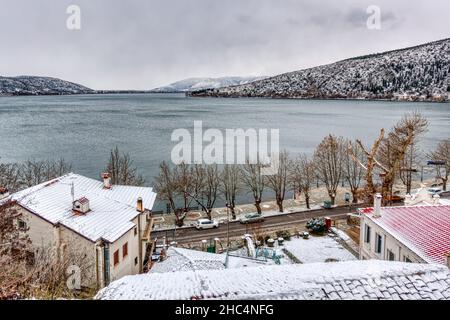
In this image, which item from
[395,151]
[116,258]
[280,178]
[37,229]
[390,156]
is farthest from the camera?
[280,178]

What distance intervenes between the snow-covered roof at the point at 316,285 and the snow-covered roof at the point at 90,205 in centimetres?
855

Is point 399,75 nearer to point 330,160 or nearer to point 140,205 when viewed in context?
point 330,160

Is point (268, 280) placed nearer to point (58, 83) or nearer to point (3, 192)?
point (3, 192)

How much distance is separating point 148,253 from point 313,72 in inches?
7141

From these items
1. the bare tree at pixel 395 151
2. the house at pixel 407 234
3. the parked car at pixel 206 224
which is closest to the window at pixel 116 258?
the house at pixel 407 234

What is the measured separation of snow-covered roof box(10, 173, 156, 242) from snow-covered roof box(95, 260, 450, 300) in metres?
A: 8.55

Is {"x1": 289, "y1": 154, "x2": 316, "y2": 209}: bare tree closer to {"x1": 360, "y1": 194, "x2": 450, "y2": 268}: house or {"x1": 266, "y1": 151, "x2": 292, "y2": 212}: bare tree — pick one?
{"x1": 266, "y1": 151, "x2": 292, "y2": 212}: bare tree

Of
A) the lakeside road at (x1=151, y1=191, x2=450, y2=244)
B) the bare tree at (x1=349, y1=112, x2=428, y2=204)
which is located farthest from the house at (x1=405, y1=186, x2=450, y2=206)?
the lakeside road at (x1=151, y1=191, x2=450, y2=244)

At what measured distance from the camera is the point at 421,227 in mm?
13586

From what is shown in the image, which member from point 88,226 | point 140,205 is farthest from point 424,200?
point 88,226

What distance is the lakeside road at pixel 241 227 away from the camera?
24.9 meters

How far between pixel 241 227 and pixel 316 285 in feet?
71.2
